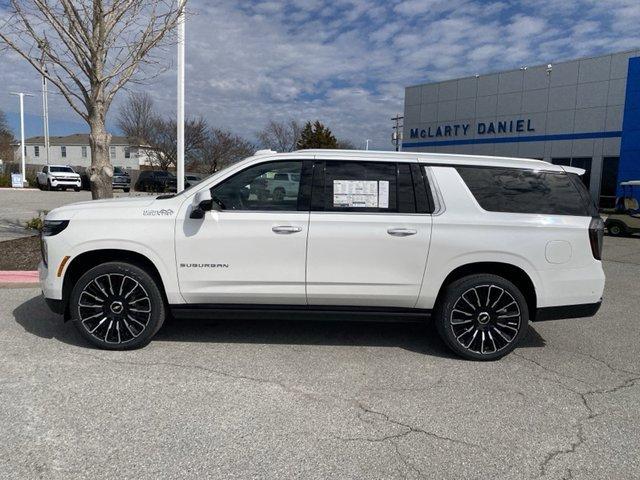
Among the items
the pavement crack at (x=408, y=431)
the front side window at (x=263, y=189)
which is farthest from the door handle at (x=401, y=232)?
the pavement crack at (x=408, y=431)

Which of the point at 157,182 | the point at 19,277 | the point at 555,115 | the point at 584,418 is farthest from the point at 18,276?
the point at 157,182

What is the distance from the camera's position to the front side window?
13.7 ft

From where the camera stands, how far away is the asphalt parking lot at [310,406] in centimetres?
272

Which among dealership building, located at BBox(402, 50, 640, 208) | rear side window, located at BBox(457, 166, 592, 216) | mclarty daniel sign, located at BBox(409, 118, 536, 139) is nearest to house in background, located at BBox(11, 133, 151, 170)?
mclarty daniel sign, located at BBox(409, 118, 536, 139)

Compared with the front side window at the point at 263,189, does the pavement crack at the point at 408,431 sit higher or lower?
lower

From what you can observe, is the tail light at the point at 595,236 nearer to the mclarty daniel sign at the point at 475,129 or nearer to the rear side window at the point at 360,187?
the rear side window at the point at 360,187

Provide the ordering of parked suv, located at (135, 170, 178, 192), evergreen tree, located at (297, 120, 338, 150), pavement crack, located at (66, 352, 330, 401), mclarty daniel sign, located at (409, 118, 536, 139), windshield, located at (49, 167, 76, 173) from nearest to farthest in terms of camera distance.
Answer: pavement crack, located at (66, 352, 330, 401) < mclarty daniel sign, located at (409, 118, 536, 139) < parked suv, located at (135, 170, 178, 192) < windshield, located at (49, 167, 76, 173) < evergreen tree, located at (297, 120, 338, 150)

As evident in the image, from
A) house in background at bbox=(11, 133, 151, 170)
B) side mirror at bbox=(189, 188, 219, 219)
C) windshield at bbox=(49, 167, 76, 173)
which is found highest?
house in background at bbox=(11, 133, 151, 170)

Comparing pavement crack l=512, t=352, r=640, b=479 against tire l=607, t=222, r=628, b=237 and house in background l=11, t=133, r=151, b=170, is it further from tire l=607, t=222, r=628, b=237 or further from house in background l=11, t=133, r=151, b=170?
house in background l=11, t=133, r=151, b=170

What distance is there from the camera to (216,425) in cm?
307

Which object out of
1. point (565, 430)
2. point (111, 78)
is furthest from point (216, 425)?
point (111, 78)

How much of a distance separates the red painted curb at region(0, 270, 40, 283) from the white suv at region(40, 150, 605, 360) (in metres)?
2.73

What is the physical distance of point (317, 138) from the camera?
4012 cm

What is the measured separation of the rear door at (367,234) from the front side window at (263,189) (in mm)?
208
